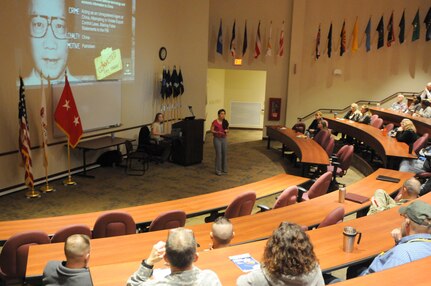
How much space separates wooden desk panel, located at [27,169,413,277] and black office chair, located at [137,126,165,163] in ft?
18.1

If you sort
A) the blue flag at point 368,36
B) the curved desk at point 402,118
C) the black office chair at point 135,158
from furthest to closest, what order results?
the blue flag at point 368,36 → the curved desk at point 402,118 → the black office chair at point 135,158

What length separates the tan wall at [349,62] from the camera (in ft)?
48.5

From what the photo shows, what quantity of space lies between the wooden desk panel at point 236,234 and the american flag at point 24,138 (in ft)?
14.2

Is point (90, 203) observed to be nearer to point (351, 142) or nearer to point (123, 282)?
point (123, 282)

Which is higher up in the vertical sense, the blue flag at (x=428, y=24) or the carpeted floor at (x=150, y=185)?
the blue flag at (x=428, y=24)

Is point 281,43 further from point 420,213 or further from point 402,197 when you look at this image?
point 420,213

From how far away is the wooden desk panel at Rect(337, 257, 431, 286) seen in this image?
290cm

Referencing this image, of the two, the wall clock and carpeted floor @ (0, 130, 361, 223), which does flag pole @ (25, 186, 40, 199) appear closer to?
carpeted floor @ (0, 130, 361, 223)

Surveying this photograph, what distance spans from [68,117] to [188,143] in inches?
119

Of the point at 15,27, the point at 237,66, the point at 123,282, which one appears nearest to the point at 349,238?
the point at 123,282

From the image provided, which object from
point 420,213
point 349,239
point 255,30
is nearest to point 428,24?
point 255,30

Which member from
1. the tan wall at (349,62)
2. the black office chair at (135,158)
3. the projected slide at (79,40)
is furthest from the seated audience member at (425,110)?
the projected slide at (79,40)

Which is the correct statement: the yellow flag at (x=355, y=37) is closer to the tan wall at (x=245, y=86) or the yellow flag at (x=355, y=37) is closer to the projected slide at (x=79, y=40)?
the tan wall at (x=245, y=86)

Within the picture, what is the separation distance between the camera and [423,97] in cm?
1180
